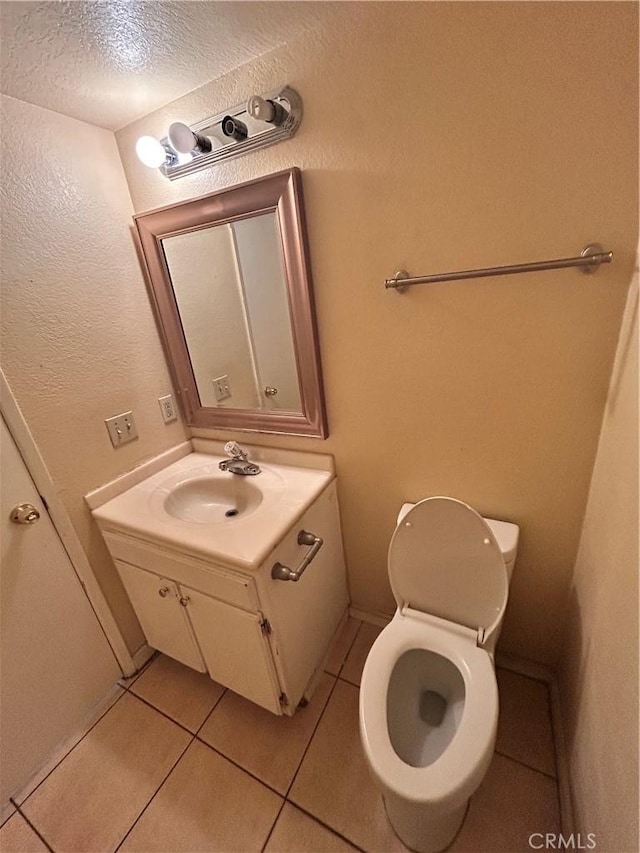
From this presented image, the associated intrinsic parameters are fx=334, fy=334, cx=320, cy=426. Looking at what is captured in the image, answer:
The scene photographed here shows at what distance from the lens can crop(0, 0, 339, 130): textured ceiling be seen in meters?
0.80

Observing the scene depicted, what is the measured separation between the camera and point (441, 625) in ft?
3.48

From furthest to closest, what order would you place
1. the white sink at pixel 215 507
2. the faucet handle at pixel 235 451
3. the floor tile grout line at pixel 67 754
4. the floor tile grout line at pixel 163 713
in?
1. the faucet handle at pixel 235 451
2. the floor tile grout line at pixel 163 713
3. the floor tile grout line at pixel 67 754
4. the white sink at pixel 215 507

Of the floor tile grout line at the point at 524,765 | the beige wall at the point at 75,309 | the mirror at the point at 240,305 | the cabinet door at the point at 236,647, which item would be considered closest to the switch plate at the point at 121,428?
the beige wall at the point at 75,309

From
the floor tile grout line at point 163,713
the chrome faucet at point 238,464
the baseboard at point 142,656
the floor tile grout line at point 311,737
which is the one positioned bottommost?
the floor tile grout line at point 163,713

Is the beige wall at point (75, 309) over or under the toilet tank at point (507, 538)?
over

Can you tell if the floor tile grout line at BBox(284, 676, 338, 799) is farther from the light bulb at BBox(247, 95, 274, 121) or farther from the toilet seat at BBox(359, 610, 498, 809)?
the light bulb at BBox(247, 95, 274, 121)

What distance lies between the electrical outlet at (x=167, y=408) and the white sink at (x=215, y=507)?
8.3 inches

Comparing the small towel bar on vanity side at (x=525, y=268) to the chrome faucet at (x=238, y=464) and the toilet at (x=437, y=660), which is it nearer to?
the toilet at (x=437, y=660)

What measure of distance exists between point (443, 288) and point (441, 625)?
1043 millimetres

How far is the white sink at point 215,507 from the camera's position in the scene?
100 centimetres

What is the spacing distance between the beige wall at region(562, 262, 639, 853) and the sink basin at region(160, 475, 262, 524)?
1076 millimetres

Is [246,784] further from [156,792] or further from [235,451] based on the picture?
[235,451]

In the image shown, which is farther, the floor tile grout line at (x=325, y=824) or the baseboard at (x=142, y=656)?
the baseboard at (x=142, y=656)

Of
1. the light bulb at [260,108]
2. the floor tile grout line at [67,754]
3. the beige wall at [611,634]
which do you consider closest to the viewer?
the beige wall at [611,634]
